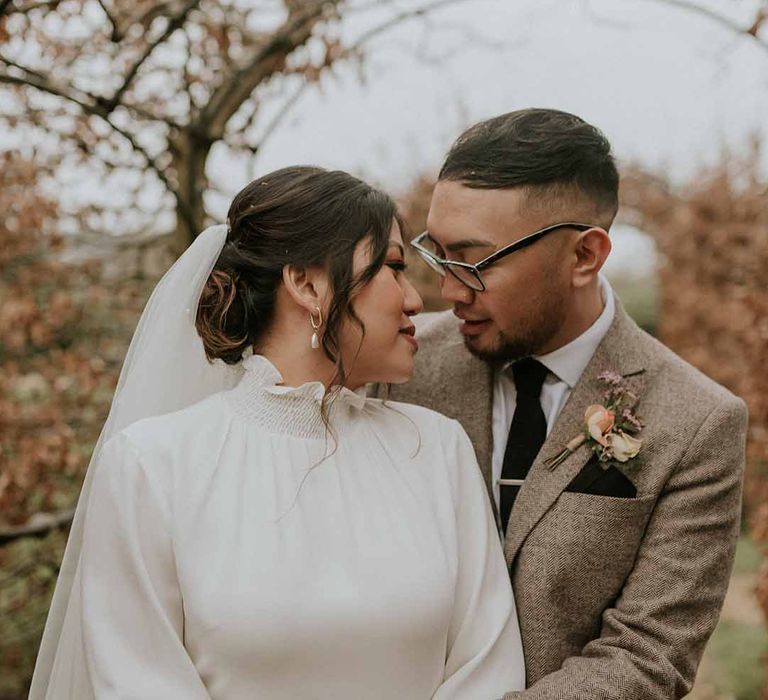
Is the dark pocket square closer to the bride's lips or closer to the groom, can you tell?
the groom

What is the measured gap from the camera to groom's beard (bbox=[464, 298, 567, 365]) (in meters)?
2.69

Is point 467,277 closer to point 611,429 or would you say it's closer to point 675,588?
point 611,429

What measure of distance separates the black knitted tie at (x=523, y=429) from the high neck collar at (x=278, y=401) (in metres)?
0.61

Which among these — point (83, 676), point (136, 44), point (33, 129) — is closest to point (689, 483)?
point (83, 676)

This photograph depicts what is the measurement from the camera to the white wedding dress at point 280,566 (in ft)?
6.68

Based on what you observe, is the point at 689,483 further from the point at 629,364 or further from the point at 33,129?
the point at 33,129

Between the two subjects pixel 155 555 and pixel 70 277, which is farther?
pixel 70 277

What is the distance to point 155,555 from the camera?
2043 millimetres

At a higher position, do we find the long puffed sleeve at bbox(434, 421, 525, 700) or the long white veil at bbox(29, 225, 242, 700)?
the long white veil at bbox(29, 225, 242, 700)

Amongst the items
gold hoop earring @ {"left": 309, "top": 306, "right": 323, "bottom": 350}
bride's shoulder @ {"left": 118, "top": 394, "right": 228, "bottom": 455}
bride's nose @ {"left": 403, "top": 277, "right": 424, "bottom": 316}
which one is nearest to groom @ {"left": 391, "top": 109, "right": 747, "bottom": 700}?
bride's nose @ {"left": 403, "top": 277, "right": 424, "bottom": 316}

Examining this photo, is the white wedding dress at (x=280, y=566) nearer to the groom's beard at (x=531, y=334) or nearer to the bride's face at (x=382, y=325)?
the bride's face at (x=382, y=325)

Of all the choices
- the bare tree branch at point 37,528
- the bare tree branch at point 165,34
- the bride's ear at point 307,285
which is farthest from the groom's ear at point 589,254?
the bare tree branch at point 37,528

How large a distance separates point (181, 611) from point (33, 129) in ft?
7.80

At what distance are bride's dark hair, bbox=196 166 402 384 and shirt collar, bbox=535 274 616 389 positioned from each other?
2.24 ft
